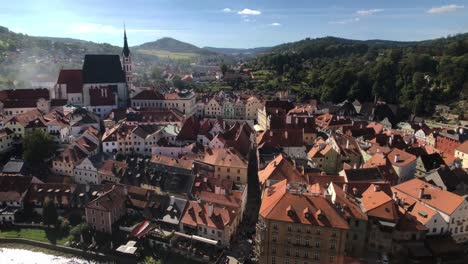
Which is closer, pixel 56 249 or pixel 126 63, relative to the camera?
pixel 56 249

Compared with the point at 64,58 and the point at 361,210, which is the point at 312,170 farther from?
the point at 64,58

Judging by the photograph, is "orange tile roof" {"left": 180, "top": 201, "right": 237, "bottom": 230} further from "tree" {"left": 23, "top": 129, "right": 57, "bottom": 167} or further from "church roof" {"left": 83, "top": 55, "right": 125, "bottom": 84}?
"church roof" {"left": 83, "top": 55, "right": 125, "bottom": 84}

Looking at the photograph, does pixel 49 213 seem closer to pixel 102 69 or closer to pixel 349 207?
pixel 349 207

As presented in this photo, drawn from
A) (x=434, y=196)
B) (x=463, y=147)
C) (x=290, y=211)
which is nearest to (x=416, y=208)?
(x=434, y=196)

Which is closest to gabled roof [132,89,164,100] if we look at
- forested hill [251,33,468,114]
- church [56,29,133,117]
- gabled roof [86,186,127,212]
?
church [56,29,133,117]

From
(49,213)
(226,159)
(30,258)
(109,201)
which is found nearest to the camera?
(30,258)

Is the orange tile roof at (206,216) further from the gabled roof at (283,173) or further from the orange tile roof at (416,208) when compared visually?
the orange tile roof at (416,208)
